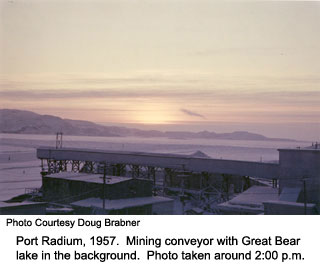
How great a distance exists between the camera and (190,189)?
3303 cm

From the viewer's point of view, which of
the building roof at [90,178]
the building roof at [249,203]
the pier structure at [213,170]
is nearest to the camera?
the building roof at [249,203]

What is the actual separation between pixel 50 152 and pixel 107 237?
3177 centimetres

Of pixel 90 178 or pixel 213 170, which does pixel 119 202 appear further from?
pixel 213 170

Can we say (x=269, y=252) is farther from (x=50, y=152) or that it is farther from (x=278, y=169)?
(x=50, y=152)

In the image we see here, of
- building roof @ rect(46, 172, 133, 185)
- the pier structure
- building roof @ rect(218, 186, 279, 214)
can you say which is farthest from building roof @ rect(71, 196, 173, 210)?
building roof @ rect(218, 186, 279, 214)

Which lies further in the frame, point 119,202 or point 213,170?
point 213,170

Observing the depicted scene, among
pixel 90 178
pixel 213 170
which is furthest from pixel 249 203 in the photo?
pixel 90 178

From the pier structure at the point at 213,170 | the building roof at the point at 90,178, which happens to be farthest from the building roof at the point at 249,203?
the building roof at the point at 90,178

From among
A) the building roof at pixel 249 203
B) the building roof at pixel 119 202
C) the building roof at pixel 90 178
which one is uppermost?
the building roof at pixel 90 178

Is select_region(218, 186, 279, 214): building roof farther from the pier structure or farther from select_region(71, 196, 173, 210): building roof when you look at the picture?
select_region(71, 196, 173, 210): building roof

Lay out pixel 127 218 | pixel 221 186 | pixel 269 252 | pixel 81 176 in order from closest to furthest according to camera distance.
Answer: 1. pixel 269 252
2. pixel 127 218
3. pixel 81 176
4. pixel 221 186

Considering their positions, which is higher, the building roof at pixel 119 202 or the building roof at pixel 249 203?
the building roof at pixel 249 203

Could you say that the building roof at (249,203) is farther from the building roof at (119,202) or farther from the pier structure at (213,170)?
the building roof at (119,202)

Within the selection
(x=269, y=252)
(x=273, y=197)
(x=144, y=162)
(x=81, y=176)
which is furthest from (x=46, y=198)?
(x=269, y=252)
